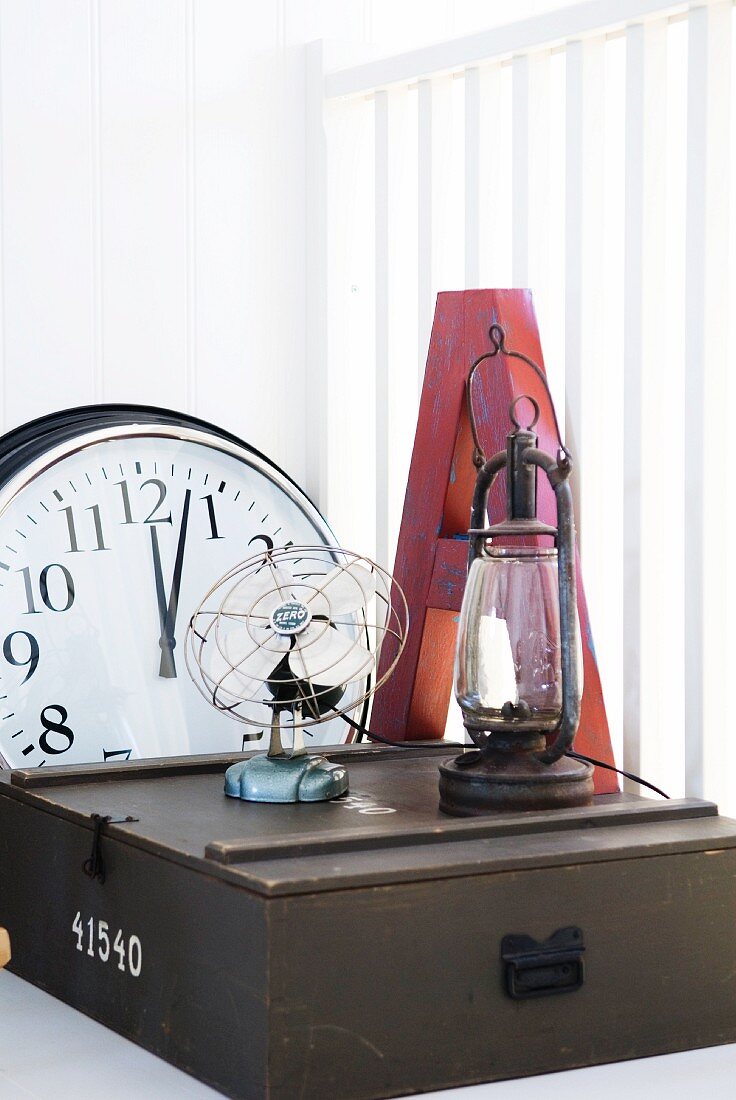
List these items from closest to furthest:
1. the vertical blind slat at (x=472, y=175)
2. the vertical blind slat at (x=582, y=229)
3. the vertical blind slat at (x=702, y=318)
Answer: the vertical blind slat at (x=702, y=318) < the vertical blind slat at (x=582, y=229) < the vertical blind slat at (x=472, y=175)

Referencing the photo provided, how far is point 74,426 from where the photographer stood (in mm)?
1564

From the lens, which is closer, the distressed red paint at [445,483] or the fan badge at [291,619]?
the fan badge at [291,619]

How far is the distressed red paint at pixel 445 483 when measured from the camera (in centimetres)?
156

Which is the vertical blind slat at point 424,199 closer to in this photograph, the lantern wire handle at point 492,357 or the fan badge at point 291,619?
the lantern wire handle at point 492,357

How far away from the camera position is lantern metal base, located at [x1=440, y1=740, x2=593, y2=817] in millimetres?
1221

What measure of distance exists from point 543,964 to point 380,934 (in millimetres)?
137

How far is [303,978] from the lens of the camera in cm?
101

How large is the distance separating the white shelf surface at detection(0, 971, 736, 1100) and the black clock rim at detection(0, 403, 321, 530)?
58cm

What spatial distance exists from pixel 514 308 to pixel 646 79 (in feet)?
0.89

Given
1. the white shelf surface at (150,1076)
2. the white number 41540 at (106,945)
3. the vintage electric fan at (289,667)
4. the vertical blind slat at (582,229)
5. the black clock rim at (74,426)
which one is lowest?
the white shelf surface at (150,1076)

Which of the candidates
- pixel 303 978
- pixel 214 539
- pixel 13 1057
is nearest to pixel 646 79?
pixel 214 539

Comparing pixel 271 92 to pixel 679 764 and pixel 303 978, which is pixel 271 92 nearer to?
pixel 679 764

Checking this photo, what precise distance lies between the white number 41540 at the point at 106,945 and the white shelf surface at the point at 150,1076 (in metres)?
0.06

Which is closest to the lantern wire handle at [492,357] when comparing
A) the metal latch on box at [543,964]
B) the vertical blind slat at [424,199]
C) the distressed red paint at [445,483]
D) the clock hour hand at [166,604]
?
the distressed red paint at [445,483]
